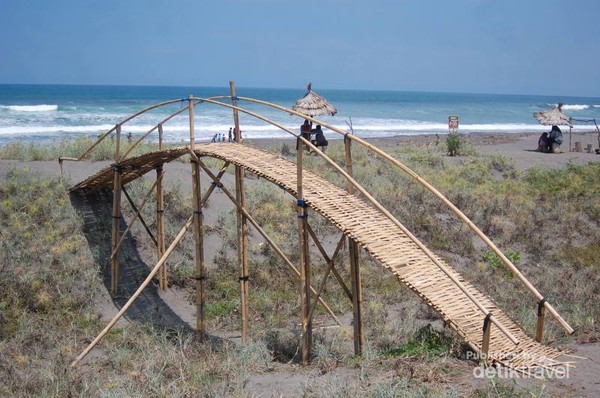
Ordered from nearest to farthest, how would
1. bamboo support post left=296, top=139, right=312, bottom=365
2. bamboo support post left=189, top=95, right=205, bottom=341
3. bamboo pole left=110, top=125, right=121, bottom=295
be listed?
bamboo support post left=296, top=139, right=312, bottom=365
bamboo support post left=189, top=95, right=205, bottom=341
bamboo pole left=110, top=125, right=121, bottom=295

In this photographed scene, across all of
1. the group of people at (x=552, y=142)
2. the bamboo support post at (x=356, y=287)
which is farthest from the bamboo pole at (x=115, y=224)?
the group of people at (x=552, y=142)

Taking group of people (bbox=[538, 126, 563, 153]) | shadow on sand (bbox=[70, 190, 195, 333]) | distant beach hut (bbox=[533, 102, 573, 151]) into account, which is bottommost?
shadow on sand (bbox=[70, 190, 195, 333])

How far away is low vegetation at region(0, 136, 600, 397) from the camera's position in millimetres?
5523

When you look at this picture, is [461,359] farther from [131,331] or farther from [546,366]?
[131,331]

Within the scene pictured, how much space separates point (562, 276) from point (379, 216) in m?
4.46

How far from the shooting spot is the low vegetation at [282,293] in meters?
5.52

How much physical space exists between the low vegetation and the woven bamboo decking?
36cm

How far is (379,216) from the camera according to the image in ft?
22.2

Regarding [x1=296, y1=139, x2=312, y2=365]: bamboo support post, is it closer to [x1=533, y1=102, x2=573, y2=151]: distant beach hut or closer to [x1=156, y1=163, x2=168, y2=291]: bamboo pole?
[x1=156, y1=163, x2=168, y2=291]: bamboo pole

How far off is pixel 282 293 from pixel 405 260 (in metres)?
3.95

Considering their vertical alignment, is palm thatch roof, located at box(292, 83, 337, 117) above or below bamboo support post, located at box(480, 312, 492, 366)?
above

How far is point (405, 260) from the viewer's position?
19.8ft

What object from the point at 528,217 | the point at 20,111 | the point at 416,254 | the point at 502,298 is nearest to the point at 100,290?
the point at 416,254

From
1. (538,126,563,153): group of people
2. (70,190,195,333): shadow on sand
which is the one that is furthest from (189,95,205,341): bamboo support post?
(538,126,563,153): group of people
